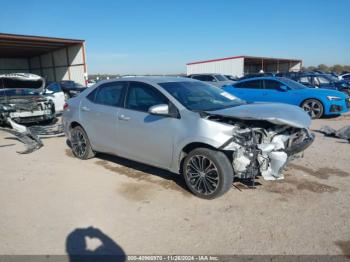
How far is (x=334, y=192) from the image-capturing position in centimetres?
434

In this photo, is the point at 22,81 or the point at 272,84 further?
the point at 272,84

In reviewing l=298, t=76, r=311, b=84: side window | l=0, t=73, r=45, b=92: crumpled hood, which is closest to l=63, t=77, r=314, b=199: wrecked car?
l=0, t=73, r=45, b=92: crumpled hood

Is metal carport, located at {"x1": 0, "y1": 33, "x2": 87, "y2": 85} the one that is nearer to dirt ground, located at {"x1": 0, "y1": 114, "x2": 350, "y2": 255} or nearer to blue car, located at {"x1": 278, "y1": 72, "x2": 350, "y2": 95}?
blue car, located at {"x1": 278, "y1": 72, "x2": 350, "y2": 95}

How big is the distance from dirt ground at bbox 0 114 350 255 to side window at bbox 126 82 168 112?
4.06 feet

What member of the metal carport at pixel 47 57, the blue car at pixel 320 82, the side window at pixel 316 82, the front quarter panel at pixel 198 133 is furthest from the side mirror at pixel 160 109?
the metal carport at pixel 47 57

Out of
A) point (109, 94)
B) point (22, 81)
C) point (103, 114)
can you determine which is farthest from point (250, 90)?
point (22, 81)

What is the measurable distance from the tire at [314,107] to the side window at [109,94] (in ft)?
25.5

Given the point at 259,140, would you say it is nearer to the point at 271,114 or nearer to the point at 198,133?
the point at 271,114

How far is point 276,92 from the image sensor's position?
36.3ft

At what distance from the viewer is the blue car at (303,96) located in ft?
34.5

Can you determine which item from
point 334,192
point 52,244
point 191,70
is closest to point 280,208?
point 334,192

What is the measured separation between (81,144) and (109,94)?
138 centimetres

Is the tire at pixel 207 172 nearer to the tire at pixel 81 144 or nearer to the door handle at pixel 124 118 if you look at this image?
the door handle at pixel 124 118

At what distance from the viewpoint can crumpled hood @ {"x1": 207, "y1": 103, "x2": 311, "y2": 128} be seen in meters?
3.89
